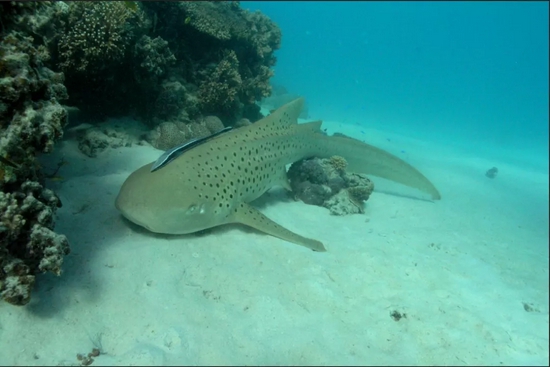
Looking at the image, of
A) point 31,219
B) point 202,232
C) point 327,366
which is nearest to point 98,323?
point 31,219

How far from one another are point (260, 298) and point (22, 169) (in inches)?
→ 113

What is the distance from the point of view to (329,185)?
7.90 m

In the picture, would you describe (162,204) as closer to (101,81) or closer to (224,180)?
(224,180)

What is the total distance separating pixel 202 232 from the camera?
5.04 meters

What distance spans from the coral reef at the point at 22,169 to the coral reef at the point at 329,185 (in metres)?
5.20

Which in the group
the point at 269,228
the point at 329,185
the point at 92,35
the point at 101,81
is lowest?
the point at 269,228

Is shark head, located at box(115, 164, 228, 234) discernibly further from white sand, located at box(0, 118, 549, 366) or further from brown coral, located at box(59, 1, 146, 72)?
brown coral, located at box(59, 1, 146, 72)

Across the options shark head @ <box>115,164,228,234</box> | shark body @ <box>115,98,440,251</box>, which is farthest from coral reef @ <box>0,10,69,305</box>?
shark body @ <box>115,98,440,251</box>

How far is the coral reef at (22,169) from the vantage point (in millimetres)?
3016

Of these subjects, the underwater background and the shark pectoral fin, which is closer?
the underwater background

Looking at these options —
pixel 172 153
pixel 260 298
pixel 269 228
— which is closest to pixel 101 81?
pixel 172 153

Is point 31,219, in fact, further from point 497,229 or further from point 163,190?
point 497,229

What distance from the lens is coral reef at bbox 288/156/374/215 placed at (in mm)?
7645

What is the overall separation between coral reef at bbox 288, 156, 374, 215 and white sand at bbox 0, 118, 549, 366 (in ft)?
3.07
